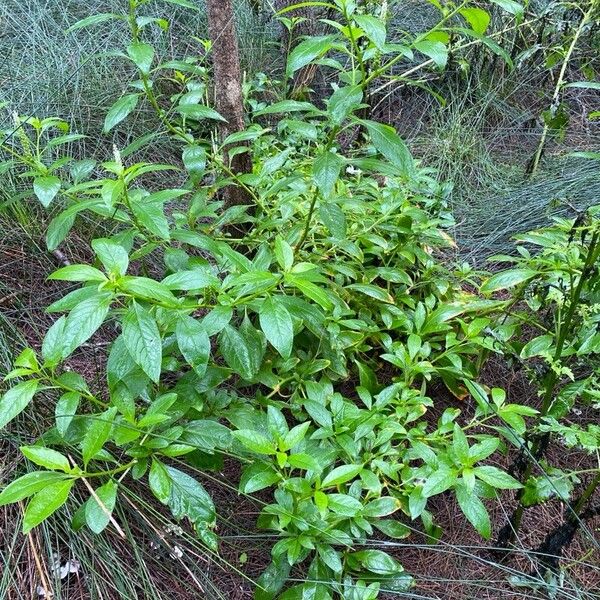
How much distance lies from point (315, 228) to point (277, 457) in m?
0.87

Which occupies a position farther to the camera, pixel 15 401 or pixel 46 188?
pixel 46 188

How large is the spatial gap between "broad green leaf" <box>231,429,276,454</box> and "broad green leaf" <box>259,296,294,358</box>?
0.23 meters

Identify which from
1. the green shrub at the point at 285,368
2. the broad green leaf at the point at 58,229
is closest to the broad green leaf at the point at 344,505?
the green shrub at the point at 285,368

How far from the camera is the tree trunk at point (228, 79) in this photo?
2096mm

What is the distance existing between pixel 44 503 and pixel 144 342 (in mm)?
377

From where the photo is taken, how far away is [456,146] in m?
3.26

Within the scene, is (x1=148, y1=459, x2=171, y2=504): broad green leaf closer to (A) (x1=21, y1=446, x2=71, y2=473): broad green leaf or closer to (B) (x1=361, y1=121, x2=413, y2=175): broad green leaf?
(A) (x1=21, y1=446, x2=71, y2=473): broad green leaf

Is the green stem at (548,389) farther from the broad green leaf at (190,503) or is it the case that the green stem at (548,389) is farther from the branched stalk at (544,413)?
the broad green leaf at (190,503)

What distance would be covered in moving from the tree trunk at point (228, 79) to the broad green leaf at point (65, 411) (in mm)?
1017

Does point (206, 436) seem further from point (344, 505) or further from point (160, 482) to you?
point (344, 505)

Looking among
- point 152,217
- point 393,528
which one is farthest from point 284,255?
point 393,528

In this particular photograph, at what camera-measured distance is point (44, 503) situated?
1195 mm

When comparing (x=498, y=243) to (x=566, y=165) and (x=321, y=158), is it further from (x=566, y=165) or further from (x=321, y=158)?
(x=321, y=158)

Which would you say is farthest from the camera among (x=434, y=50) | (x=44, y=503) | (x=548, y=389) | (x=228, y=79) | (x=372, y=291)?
(x=228, y=79)
